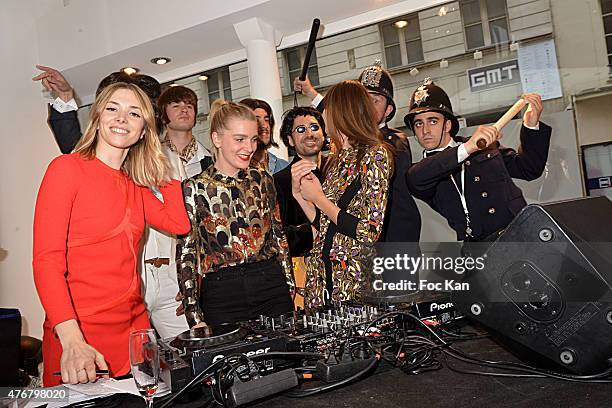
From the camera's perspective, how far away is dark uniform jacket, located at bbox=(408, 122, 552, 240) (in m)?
2.05

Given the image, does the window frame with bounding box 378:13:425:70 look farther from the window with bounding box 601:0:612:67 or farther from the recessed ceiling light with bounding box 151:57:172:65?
the recessed ceiling light with bounding box 151:57:172:65

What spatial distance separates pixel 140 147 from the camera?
5.13 ft

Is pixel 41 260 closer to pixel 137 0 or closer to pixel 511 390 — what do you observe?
pixel 511 390

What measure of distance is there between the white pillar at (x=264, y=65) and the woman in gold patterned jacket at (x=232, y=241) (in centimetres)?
178

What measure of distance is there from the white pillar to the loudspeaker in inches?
112

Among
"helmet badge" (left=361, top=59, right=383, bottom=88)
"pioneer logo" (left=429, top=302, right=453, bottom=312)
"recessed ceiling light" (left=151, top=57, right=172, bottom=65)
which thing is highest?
"recessed ceiling light" (left=151, top=57, right=172, bottom=65)

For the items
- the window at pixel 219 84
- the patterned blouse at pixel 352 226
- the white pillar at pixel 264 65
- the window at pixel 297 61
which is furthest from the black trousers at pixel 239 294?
the window at pixel 219 84

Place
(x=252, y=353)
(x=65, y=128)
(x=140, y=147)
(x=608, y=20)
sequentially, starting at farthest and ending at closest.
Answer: (x=608, y=20)
(x=65, y=128)
(x=140, y=147)
(x=252, y=353)

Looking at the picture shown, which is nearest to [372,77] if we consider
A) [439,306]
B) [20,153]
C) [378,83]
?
[378,83]

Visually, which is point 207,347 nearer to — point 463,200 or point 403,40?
point 463,200

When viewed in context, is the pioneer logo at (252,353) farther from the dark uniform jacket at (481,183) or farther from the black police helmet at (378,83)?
the black police helmet at (378,83)

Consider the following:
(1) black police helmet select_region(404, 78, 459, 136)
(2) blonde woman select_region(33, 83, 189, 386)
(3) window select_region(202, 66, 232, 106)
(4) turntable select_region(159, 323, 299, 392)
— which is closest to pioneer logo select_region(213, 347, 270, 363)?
(4) turntable select_region(159, 323, 299, 392)

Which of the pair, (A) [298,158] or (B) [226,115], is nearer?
(B) [226,115]

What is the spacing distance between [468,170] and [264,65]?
6.71 ft
